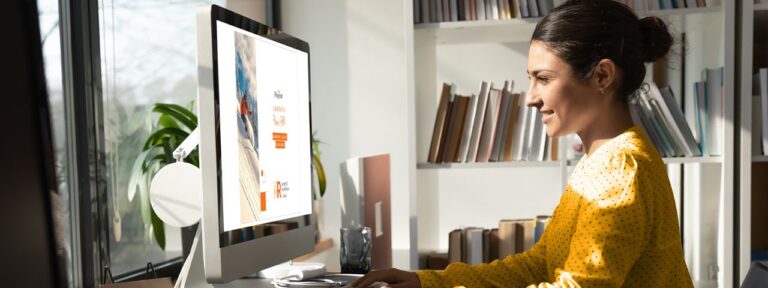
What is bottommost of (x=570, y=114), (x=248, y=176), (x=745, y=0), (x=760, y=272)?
(x=760, y=272)

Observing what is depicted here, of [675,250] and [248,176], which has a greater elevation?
[248,176]

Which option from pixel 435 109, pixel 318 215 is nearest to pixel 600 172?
pixel 435 109

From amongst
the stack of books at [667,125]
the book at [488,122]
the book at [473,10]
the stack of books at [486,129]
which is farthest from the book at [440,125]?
the stack of books at [667,125]

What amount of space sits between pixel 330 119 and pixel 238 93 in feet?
7.47

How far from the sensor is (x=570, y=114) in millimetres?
1466

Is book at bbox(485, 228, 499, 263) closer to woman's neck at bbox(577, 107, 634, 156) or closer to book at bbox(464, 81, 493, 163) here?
book at bbox(464, 81, 493, 163)

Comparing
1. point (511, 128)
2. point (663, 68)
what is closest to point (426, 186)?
point (511, 128)

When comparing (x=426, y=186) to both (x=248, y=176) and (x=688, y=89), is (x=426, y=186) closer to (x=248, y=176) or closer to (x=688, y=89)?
(x=688, y=89)

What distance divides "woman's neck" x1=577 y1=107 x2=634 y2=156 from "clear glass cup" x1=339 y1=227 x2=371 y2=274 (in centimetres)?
67

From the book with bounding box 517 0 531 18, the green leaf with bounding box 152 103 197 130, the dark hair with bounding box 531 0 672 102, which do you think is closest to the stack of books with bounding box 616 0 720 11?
the book with bounding box 517 0 531 18

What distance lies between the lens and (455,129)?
263cm

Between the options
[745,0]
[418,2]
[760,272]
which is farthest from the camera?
[418,2]

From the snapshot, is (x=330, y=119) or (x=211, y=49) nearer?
(x=211, y=49)

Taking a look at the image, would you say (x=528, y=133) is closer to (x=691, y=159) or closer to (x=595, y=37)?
(x=691, y=159)
